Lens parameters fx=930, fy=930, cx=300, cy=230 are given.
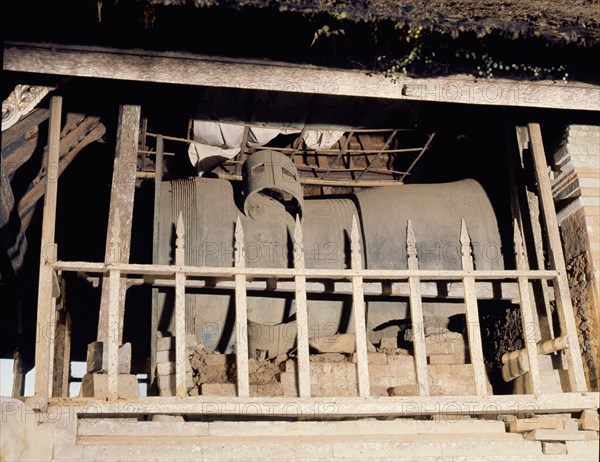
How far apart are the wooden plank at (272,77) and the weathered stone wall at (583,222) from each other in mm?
474

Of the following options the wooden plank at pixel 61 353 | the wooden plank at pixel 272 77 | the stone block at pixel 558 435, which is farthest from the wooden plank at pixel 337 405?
the wooden plank at pixel 61 353

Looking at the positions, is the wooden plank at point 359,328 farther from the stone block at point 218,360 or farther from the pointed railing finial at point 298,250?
the stone block at point 218,360

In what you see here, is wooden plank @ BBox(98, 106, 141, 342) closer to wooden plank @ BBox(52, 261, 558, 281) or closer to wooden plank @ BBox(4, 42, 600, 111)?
wooden plank @ BBox(52, 261, 558, 281)

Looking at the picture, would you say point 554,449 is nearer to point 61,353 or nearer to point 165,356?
point 165,356

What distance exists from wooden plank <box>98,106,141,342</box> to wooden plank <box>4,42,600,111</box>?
833mm

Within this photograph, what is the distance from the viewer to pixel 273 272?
609 cm

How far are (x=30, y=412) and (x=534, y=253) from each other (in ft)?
13.0

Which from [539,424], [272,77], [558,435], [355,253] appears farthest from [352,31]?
[558,435]

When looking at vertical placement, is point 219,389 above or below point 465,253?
below

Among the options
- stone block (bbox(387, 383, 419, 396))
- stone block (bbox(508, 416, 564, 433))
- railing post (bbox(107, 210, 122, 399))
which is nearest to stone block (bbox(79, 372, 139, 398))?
railing post (bbox(107, 210, 122, 399))

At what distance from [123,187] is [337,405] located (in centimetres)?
224

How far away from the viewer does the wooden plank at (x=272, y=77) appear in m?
6.03

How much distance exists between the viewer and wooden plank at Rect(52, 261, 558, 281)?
232 inches

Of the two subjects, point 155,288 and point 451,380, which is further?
point 155,288
